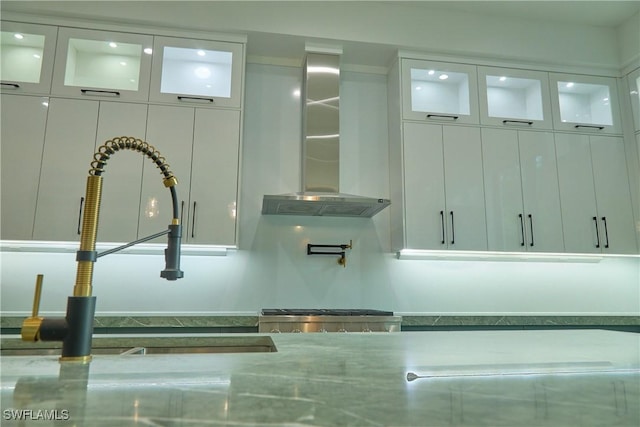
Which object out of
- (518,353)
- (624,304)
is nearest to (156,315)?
(518,353)

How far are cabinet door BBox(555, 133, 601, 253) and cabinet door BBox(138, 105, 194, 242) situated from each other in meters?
3.01

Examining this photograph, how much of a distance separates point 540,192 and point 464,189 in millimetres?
658

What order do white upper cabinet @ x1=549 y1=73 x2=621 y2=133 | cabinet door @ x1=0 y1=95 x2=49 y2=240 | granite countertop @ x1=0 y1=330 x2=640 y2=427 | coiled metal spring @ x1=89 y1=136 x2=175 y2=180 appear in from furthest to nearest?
white upper cabinet @ x1=549 y1=73 x2=621 y2=133 < cabinet door @ x1=0 y1=95 x2=49 y2=240 < coiled metal spring @ x1=89 y1=136 x2=175 y2=180 < granite countertop @ x1=0 y1=330 x2=640 y2=427

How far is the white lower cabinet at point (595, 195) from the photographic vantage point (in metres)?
3.20

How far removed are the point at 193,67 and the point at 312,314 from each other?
217 centimetres

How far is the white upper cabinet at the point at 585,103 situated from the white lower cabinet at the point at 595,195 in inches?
4.2

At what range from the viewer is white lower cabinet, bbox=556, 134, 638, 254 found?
3.20 metres

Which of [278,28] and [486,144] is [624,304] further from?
[278,28]

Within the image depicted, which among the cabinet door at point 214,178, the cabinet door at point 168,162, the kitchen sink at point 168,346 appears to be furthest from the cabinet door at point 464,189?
the kitchen sink at point 168,346

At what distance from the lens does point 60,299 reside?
2861 mm

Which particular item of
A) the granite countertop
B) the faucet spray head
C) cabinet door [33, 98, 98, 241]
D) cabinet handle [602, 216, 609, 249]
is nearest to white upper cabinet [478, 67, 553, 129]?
cabinet handle [602, 216, 609, 249]

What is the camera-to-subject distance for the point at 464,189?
3.15 meters

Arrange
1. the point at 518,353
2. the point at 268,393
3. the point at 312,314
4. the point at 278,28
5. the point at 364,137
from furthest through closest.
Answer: the point at 364,137 → the point at 278,28 → the point at 312,314 → the point at 518,353 → the point at 268,393

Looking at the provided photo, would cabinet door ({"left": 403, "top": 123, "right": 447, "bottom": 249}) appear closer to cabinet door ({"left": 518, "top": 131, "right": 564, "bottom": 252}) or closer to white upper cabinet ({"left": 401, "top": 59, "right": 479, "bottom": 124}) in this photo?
white upper cabinet ({"left": 401, "top": 59, "right": 479, "bottom": 124})
